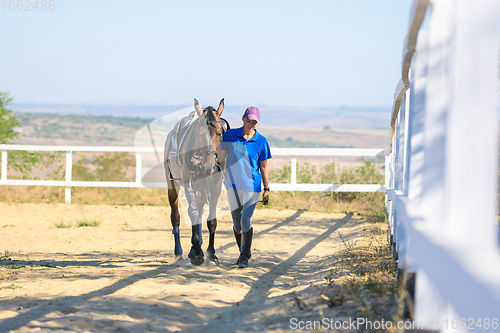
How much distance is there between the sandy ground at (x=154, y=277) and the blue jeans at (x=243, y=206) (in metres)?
0.58

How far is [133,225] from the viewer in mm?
9273

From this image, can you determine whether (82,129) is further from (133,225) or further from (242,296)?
(242,296)

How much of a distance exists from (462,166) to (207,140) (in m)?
3.79

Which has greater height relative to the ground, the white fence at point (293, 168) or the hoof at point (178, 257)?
the white fence at point (293, 168)

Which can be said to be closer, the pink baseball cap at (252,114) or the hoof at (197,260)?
the pink baseball cap at (252,114)

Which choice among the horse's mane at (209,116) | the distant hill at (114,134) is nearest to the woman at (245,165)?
the horse's mane at (209,116)

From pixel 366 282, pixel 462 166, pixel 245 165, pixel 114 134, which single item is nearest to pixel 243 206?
pixel 245 165

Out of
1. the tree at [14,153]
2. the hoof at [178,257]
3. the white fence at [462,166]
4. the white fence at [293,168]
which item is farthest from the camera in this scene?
the tree at [14,153]

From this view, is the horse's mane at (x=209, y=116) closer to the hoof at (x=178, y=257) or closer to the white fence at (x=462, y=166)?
the hoof at (x=178, y=257)

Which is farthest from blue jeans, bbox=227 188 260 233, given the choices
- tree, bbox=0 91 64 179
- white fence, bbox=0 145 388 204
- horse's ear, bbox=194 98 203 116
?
tree, bbox=0 91 64 179

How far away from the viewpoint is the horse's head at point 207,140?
5.26 metres

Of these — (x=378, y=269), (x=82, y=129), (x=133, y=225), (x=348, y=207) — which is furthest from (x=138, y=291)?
(x=82, y=129)

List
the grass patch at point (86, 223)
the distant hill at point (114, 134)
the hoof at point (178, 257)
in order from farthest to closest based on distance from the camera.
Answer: the distant hill at point (114, 134) < the grass patch at point (86, 223) < the hoof at point (178, 257)

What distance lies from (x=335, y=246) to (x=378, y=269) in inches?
110
